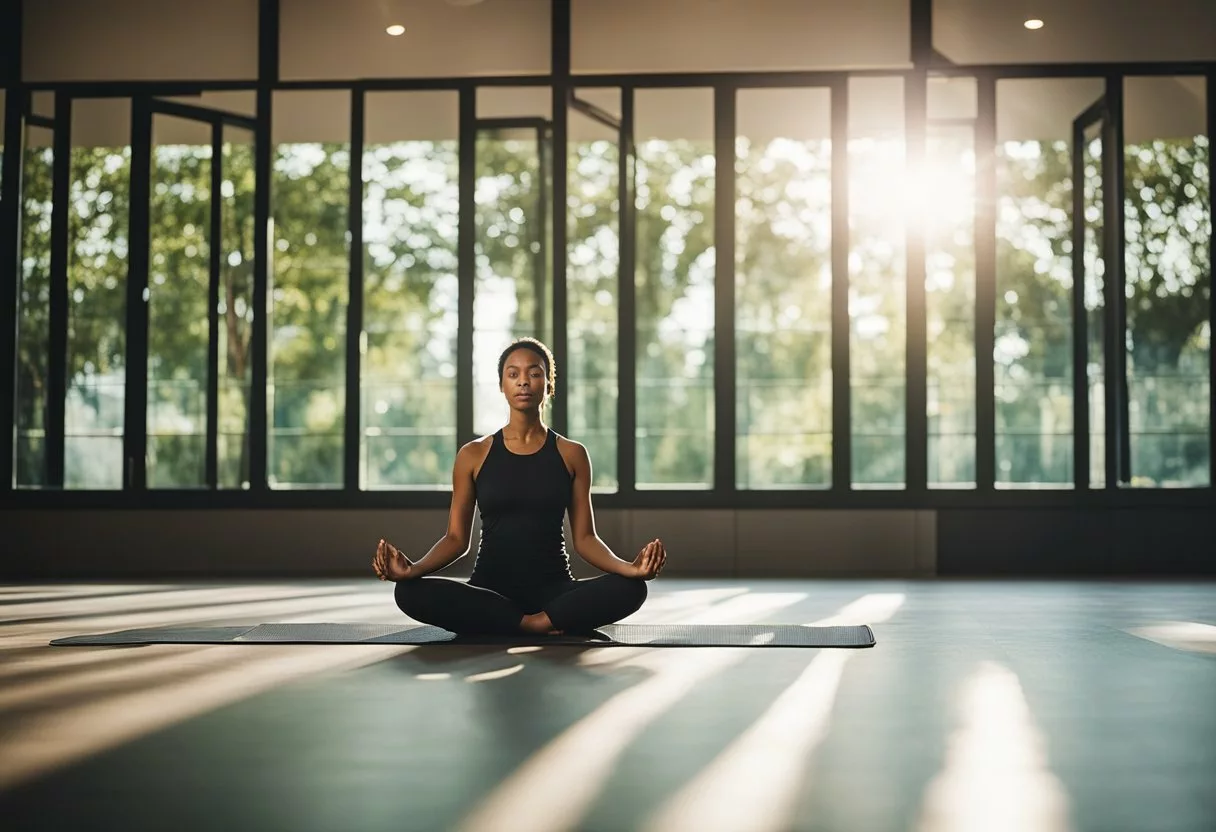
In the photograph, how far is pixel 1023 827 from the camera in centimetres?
214

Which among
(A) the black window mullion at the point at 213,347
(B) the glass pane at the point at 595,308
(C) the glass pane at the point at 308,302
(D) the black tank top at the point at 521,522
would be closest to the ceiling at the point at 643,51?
(C) the glass pane at the point at 308,302

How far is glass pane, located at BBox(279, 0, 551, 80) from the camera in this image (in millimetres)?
8234

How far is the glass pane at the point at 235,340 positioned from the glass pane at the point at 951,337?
411 centimetres

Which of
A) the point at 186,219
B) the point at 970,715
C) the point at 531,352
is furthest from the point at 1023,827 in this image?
the point at 186,219

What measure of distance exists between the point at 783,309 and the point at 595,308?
114 cm

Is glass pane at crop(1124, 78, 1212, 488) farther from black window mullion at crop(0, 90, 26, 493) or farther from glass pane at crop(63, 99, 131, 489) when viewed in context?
black window mullion at crop(0, 90, 26, 493)

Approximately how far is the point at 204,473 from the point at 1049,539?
511 cm

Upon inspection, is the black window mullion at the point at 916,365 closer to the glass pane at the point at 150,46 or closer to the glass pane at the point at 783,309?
the glass pane at the point at 783,309

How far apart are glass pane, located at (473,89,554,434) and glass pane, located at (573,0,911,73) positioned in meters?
0.58

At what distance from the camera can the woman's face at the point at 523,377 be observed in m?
4.53

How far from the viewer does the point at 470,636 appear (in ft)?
15.0

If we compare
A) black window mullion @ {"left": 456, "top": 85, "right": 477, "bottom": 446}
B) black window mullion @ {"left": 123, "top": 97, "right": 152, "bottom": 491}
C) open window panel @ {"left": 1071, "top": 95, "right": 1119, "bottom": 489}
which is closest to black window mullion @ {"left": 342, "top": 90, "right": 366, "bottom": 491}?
black window mullion @ {"left": 456, "top": 85, "right": 477, "bottom": 446}

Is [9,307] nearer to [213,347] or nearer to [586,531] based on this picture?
[213,347]

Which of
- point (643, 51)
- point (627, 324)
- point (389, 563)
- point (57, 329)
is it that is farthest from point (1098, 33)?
point (57, 329)
